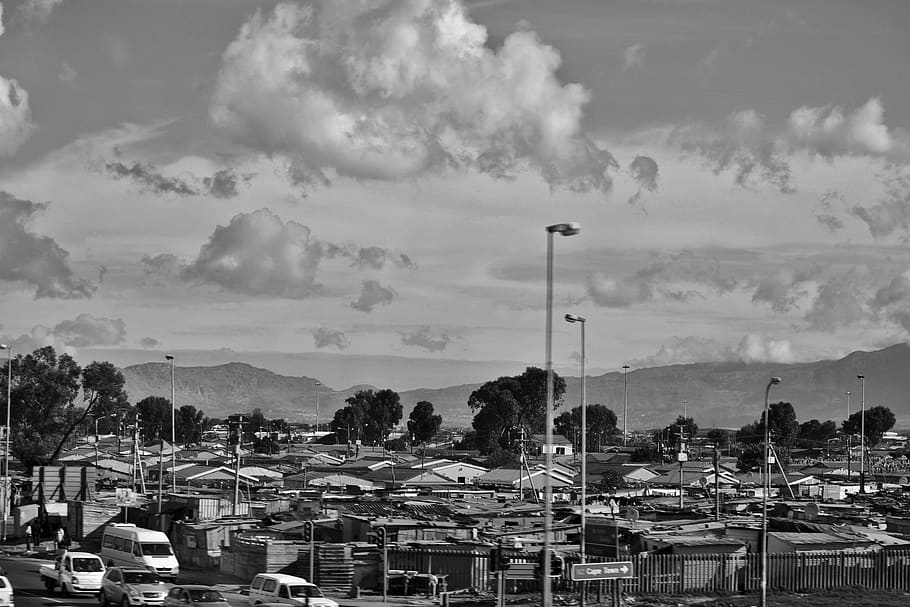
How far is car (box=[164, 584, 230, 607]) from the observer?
3806cm

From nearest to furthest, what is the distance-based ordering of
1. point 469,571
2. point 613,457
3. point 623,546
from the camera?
point 469,571
point 623,546
point 613,457

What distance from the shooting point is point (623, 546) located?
56594 mm

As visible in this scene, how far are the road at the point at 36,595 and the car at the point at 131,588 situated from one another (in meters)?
1.25

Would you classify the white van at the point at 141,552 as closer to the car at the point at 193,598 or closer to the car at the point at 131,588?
the car at the point at 131,588

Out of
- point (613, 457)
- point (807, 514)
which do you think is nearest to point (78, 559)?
point (807, 514)

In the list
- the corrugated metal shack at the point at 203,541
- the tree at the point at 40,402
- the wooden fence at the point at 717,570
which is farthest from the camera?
the tree at the point at 40,402

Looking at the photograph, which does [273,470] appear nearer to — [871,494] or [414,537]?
[871,494]

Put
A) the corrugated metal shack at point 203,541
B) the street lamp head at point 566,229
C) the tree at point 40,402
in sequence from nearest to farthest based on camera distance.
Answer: the street lamp head at point 566,229 < the corrugated metal shack at point 203,541 < the tree at point 40,402

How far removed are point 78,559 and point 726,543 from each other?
1200 inches

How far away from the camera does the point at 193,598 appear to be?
38281mm

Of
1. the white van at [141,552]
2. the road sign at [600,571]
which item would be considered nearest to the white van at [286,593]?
the road sign at [600,571]

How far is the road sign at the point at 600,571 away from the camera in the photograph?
3925cm

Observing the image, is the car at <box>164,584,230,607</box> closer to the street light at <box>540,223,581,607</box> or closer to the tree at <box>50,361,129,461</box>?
the street light at <box>540,223,581,607</box>

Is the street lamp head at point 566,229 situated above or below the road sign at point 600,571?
above
